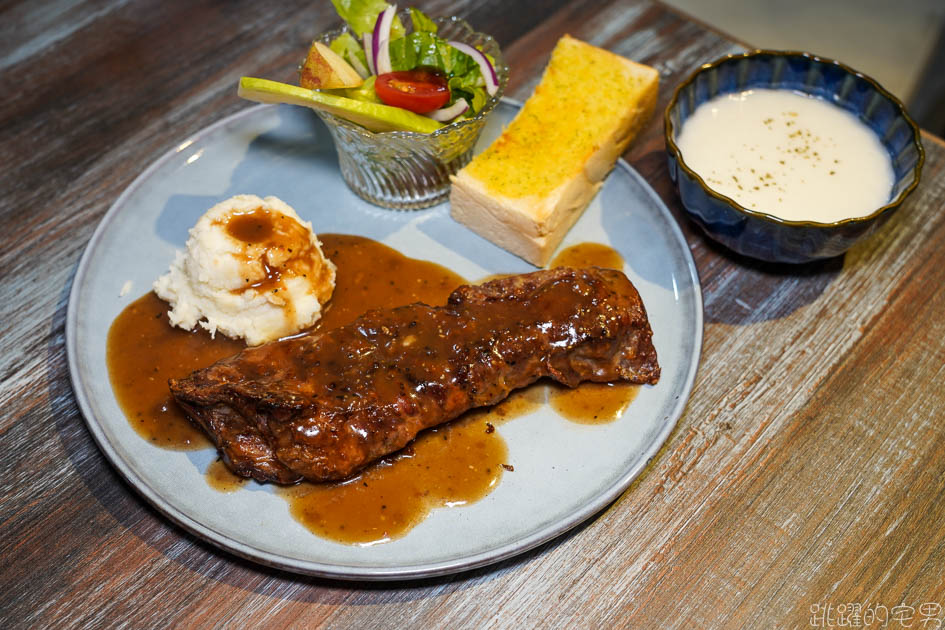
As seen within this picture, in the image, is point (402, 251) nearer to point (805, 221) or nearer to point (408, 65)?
point (408, 65)

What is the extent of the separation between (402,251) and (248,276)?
99 cm

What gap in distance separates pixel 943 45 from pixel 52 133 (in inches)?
349

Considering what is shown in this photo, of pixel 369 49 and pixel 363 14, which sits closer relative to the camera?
pixel 369 49

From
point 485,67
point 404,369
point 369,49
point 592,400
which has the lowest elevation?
point 592,400

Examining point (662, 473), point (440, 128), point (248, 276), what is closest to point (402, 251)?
point (440, 128)

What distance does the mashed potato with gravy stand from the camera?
4.13 meters

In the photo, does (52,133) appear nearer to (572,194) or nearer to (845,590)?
(572,194)

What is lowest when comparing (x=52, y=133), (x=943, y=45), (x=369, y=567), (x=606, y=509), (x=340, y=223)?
(x=943, y=45)

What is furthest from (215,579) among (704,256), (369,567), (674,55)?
(674,55)

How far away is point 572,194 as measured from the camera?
15.1 ft

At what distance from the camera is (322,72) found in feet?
14.6

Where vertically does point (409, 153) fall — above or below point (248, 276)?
above

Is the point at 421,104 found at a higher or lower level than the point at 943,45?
higher

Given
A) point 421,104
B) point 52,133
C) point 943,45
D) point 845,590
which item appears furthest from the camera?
point 943,45
